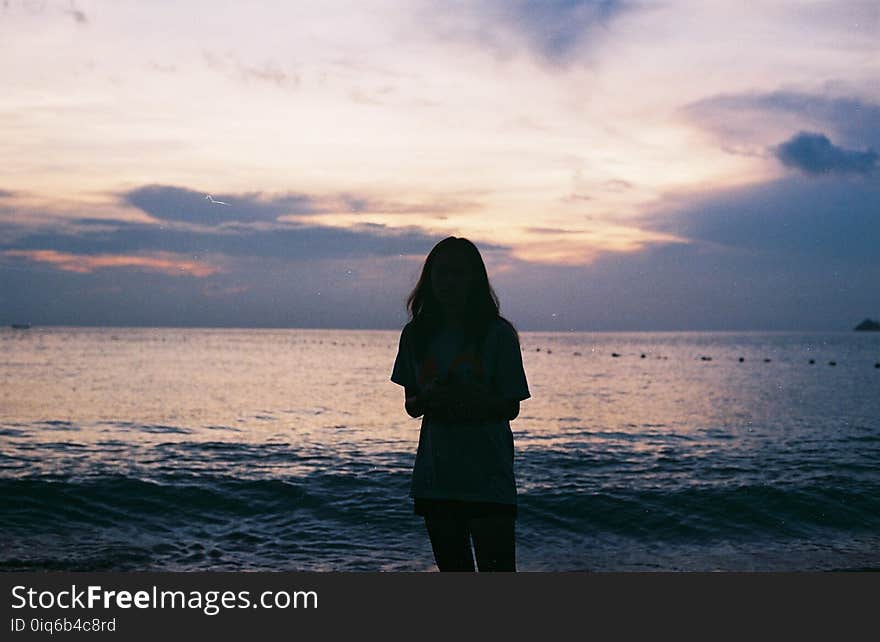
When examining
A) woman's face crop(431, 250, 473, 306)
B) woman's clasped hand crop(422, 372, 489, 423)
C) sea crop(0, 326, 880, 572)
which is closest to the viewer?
woman's clasped hand crop(422, 372, 489, 423)

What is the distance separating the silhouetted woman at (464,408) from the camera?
382 centimetres

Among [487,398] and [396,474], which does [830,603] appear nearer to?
[487,398]

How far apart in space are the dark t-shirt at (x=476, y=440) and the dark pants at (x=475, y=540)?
13 cm

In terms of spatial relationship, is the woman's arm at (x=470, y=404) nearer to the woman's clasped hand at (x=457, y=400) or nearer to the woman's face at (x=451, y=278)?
the woman's clasped hand at (x=457, y=400)

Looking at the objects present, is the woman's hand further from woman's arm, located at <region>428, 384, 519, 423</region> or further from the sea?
the sea

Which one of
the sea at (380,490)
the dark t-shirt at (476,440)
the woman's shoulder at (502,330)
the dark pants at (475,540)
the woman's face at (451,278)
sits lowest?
the sea at (380,490)

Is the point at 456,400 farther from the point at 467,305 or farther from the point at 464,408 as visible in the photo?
the point at 467,305

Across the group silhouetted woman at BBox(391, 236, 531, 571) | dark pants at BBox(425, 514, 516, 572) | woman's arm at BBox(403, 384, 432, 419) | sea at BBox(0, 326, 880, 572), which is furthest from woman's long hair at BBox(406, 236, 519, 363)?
sea at BBox(0, 326, 880, 572)

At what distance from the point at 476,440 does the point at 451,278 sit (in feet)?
2.96

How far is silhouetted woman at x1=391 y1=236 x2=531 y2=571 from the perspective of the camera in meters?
3.82

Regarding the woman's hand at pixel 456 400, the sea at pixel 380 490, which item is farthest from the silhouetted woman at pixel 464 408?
the sea at pixel 380 490

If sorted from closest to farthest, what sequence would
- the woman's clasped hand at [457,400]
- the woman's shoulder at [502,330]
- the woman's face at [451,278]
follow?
the woman's clasped hand at [457,400], the woman's shoulder at [502,330], the woman's face at [451,278]

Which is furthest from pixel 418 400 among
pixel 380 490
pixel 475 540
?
pixel 380 490

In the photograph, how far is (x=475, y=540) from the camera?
13.0ft
